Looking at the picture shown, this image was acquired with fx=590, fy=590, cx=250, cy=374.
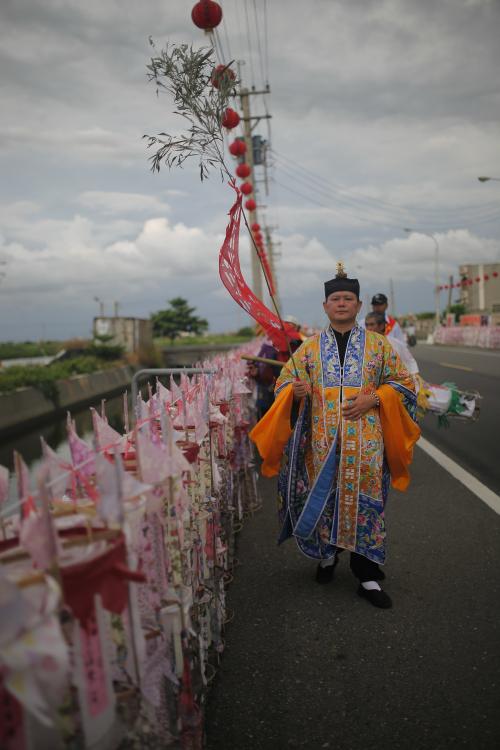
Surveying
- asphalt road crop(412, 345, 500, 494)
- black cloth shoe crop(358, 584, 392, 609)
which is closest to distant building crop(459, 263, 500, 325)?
asphalt road crop(412, 345, 500, 494)

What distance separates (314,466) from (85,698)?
7.13 feet

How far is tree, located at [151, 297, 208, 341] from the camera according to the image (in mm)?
67812

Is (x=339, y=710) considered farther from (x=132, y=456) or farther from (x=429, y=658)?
(x=132, y=456)

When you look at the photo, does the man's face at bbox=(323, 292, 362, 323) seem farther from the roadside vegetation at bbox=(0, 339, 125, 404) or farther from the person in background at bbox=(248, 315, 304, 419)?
the roadside vegetation at bbox=(0, 339, 125, 404)

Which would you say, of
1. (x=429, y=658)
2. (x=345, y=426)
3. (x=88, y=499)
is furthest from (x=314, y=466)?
(x=88, y=499)

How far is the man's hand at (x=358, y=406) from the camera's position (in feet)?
10.6

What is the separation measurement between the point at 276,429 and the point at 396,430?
0.68 meters

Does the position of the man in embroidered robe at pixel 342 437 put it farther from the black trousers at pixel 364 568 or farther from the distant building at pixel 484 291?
the distant building at pixel 484 291

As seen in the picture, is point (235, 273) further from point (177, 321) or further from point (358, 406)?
point (177, 321)

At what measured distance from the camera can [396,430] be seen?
3301mm

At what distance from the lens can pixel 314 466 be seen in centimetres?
346

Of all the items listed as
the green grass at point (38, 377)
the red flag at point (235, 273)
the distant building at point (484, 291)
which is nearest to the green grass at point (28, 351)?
the green grass at point (38, 377)

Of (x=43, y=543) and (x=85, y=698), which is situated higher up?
(x=43, y=543)

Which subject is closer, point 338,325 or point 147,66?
point 147,66
